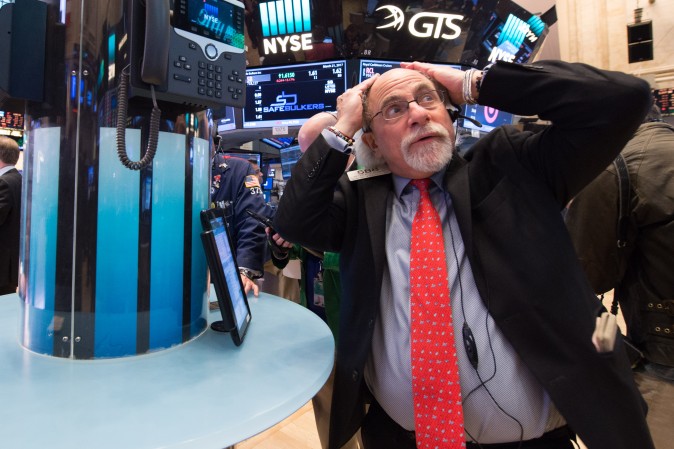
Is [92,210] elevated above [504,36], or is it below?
below

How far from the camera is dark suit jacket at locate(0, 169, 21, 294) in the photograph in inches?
124

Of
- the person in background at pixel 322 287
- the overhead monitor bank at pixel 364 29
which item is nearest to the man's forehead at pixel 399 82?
the person in background at pixel 322 287

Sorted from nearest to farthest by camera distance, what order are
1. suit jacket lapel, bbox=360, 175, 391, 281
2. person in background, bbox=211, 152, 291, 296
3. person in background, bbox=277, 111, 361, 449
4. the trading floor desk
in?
1. the trading floor desk
2. suit jacket lapel, bbox=360, 175, 391, 281
3. person in background, bbox=277, 111, 361, 449
4. person in background, bbox=211, 152, 291, 296

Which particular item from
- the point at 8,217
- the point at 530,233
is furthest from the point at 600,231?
the point at 8,217

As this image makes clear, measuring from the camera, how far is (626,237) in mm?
1534

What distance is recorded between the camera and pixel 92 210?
81cm

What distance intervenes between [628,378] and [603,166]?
1.75 ft

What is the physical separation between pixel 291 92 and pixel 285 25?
0.86 meters

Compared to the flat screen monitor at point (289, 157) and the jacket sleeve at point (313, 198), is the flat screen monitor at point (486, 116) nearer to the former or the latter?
the flat screen monitor at point (289, 157)

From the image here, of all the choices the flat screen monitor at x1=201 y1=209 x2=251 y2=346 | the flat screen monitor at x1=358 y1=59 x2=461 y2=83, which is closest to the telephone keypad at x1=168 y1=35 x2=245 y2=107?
the flat screen monitor at x1=201 y1=209 x2=251 y2=346

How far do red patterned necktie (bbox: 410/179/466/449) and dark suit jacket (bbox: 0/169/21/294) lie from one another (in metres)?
3.51

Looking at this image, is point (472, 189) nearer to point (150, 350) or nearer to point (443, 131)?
point (443, 131)

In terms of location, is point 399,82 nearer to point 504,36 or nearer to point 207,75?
point 207,75

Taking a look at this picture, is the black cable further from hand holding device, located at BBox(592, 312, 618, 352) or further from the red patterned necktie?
hand holding device, located at BBox(592, 312, 618, 352)
